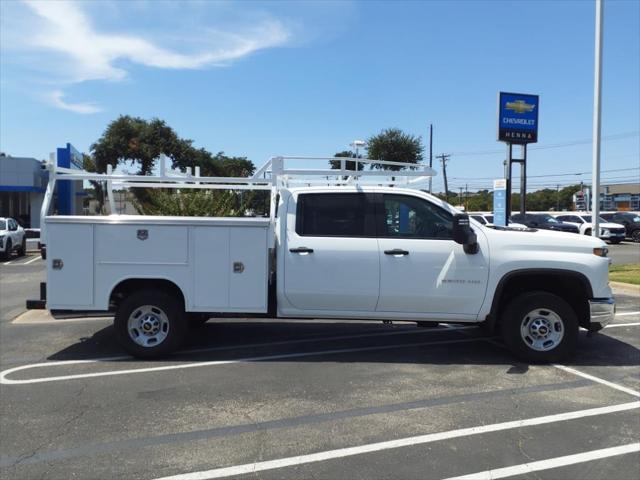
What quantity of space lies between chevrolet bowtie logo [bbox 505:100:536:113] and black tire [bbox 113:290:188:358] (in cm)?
1682

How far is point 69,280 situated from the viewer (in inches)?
250

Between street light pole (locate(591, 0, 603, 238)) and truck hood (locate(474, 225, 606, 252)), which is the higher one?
street light pole (locate(591, 0, 603, 238))

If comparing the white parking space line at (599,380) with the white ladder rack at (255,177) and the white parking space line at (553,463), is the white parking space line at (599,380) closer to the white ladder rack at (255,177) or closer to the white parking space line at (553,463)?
the white parking space line at (553,463)

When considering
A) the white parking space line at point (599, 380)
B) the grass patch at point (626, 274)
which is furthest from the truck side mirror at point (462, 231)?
the grass patch at point (626, 274)

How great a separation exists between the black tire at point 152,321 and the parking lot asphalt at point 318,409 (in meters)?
0.19

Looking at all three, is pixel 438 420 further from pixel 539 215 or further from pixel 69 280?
pixel 539 215

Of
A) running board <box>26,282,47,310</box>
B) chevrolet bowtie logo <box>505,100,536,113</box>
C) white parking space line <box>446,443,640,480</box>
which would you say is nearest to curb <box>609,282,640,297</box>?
white parking space line <box>446,443,640,480</box>

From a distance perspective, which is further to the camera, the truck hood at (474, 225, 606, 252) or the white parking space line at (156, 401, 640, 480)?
the truck hood at (474, 225, 606, 252)

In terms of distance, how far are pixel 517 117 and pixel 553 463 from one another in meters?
18.2

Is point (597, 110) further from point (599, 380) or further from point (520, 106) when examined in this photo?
point (599, 380)

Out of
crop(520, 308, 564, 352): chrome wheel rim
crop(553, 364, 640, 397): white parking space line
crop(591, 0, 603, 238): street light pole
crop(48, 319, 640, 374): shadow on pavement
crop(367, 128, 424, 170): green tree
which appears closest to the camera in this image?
crop(553, 364, 640, 397): white parking space line

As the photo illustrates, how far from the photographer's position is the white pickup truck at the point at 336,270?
20.2 ft

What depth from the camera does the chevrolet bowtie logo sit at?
20.0 m

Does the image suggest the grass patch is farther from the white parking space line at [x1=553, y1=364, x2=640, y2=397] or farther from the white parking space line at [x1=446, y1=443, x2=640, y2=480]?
the white parking space line at [x1=446, y1=443, x2=640, y2=480]
